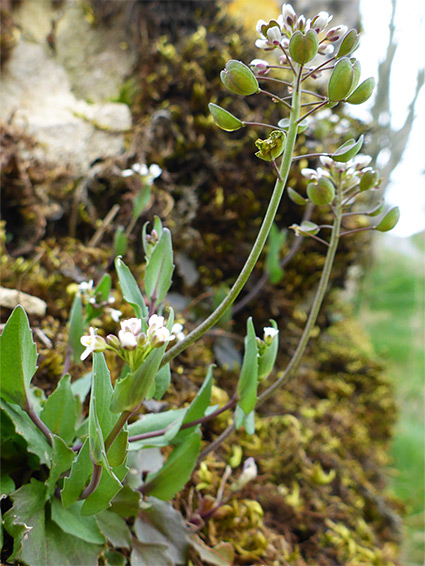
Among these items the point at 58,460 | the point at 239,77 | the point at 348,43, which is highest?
the point at 348,43

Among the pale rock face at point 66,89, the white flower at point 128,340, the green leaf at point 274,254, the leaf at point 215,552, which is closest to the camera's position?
the white flower at point 128,340

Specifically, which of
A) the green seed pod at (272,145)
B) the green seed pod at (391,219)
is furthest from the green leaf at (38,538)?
the green seed pod at (391,219)

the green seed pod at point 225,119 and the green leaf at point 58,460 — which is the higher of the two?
the green seed pod at point 225,119

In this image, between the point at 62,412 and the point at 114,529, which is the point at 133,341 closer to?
the point at 62,412

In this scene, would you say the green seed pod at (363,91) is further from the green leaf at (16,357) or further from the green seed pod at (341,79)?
the green leaf at (16,357)

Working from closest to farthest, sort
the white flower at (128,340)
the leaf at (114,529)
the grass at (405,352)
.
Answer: the white flower at (128,340), the leaf at (114,529), the grass at (405,352)

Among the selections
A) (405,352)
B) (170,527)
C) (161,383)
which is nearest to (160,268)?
(161,383)

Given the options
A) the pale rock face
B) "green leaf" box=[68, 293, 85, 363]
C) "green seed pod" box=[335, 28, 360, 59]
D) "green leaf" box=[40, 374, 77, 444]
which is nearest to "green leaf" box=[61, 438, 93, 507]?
"green leaf" box=[40, 374, 77, 444]

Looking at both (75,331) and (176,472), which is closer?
(176,472)
